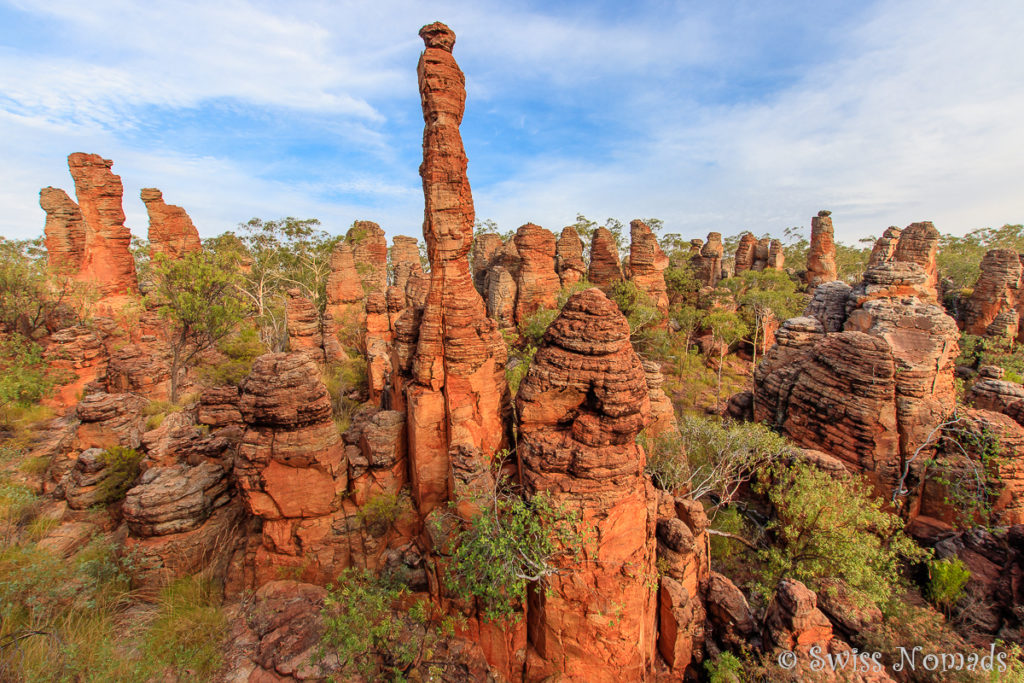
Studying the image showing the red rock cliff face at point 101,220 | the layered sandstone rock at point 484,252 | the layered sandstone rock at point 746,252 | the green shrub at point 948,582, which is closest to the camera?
the green shrub at point 948,582

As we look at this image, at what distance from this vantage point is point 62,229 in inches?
856

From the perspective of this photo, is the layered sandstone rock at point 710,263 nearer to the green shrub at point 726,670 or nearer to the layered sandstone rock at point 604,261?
the layered sandstone rock at point 604,261

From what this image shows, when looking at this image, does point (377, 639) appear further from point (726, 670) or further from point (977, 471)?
point (977, 471)

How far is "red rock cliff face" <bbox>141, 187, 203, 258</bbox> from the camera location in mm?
23875

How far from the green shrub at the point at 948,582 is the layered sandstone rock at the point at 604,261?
21.9 meters

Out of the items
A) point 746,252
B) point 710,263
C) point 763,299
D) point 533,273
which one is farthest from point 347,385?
point 746,252

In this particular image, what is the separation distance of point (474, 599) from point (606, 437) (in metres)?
3.94

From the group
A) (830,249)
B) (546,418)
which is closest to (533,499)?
(546,418)

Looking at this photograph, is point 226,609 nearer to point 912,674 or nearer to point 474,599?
point 474,599

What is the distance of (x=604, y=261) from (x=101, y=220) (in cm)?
3059

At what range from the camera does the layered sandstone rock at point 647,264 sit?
28.5 meters

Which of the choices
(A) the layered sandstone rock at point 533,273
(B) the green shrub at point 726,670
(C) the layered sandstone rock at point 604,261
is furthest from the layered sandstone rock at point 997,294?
(B) the green shrub at point 726,670

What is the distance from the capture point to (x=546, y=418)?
23.2 feet

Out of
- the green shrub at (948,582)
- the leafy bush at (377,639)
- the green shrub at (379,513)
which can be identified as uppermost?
the green shrub at (379,513)
